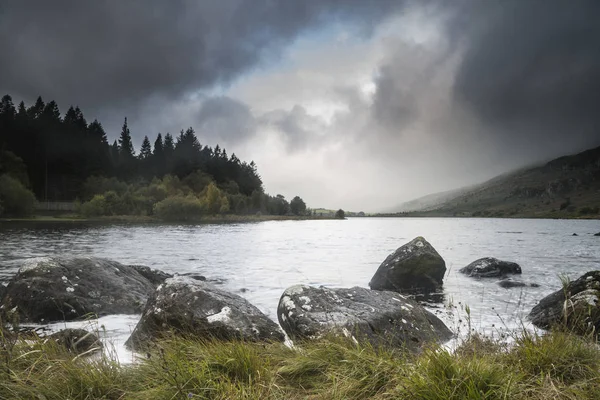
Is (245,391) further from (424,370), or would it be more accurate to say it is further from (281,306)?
(281,306)

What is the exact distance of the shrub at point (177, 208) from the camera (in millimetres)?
109375

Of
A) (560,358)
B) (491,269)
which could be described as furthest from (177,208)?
(560,358)

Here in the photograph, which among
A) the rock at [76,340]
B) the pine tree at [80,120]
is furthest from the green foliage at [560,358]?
the pine tree at [80,120]

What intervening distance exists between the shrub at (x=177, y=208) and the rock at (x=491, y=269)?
337 ft

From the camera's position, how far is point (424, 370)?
3.83m

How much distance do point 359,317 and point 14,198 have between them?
9663 centimetres

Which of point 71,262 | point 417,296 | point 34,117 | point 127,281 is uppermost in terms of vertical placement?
point 34,117

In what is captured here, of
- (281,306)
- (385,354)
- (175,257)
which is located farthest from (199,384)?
(175,257)

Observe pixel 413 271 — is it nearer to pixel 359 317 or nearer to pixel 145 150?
pixel 359 317

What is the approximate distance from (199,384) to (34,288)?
8.46 meters

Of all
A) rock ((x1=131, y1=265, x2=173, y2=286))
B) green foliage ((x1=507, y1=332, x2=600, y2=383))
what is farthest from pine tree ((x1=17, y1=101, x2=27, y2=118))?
green foliage ((x1=507, y1=332, x2=600, y2=383))

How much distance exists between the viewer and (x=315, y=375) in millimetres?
4566

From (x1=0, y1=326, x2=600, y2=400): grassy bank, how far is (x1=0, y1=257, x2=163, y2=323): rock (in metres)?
5.48

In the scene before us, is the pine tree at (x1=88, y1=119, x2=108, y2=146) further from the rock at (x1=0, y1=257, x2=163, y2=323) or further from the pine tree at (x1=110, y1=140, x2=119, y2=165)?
the rock at (x1=0, y1=257, x2=163, y2=323)
